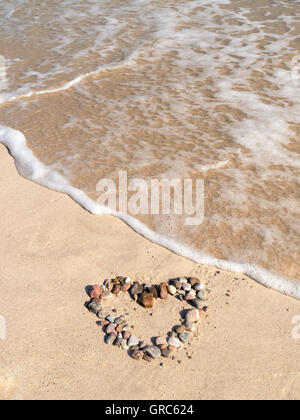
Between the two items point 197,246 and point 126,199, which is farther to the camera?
point 126,199

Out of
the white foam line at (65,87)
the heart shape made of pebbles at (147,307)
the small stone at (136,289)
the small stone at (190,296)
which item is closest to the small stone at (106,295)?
the heart shape made of pebbles at (147,307)

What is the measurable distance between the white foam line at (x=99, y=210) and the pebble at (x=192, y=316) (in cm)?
44

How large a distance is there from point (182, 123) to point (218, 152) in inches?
27.6

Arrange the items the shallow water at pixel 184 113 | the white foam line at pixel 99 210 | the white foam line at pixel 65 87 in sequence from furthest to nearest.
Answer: the white foam line at pixel 65 87
the shallow water at pixel 184 113
the white foam line at pixel 99 210

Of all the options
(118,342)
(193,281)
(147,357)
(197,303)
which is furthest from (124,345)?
(193,281)

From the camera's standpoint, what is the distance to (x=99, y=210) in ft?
9.82

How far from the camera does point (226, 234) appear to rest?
9.16ft

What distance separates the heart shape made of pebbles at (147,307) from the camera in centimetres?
204

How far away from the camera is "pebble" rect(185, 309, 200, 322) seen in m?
2.18

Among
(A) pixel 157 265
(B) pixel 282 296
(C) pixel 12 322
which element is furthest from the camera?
(A) pixel 157 265

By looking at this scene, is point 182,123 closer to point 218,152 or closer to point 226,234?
point 218,152

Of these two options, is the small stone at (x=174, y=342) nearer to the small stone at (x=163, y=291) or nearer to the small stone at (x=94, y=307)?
the small stone at (x=163, y=291)

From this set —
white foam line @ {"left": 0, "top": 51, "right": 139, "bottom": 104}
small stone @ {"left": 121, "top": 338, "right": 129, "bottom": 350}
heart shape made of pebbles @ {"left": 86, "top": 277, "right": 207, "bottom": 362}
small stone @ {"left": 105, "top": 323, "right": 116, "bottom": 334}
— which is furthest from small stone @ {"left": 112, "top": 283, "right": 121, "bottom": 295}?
white foam line @ {"left": 0, "top": 51, "right": 139, "bottom": 104}

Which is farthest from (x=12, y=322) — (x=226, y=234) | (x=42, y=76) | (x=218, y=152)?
(x=42, y=76)
